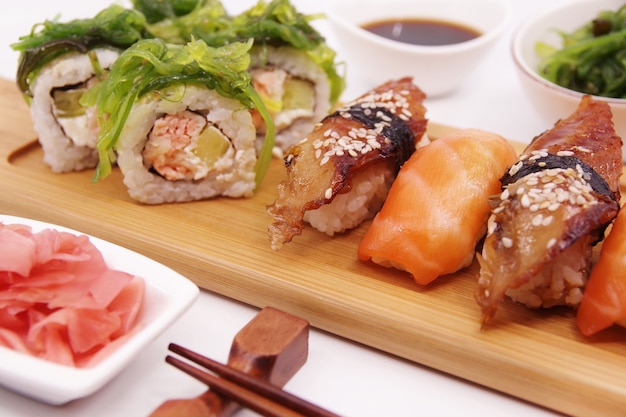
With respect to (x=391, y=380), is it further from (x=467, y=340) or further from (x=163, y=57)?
(x=163, y=57)

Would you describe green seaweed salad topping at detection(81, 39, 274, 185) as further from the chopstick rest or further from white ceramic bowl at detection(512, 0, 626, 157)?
white ceramic bowl at detection(512, 0, 626, 157)

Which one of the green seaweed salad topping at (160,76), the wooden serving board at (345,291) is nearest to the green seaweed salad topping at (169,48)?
the green seaweed salad topping at (160,76)

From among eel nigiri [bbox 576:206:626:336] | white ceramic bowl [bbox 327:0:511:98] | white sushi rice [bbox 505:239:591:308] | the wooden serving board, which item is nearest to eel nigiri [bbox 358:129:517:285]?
the wooden serving board

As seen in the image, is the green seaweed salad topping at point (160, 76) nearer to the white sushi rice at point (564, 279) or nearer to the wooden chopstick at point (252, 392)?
the wooden chopstick at point (252, 392)

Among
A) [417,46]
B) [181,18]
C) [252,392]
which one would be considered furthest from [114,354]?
[417,46]

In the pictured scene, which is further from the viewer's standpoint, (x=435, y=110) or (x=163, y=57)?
(x=435, y=110)

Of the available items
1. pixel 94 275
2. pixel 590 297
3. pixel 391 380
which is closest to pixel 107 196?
pixel 94 275

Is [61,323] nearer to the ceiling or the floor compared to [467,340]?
nearer to the ceiling
